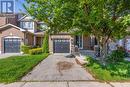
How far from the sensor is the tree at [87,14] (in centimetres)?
1670

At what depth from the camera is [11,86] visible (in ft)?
42.3

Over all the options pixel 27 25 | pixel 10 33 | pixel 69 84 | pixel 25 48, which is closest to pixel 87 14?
pixel 69 84

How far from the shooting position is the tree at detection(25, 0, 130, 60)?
16.7m

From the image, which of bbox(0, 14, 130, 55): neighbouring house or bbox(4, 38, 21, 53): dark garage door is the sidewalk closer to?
bbox(0, 14, 130, 55): neighbouring house

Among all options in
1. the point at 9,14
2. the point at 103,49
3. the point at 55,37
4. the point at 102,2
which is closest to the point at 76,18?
the point at 102,2

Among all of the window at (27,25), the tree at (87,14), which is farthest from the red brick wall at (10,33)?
the tree at (87,14)

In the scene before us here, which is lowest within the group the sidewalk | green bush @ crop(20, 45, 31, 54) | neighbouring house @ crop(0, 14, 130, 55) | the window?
the sidewalk

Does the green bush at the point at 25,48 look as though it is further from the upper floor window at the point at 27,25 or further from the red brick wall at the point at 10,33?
the upper floor window at the point at 27,25

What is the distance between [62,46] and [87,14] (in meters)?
26.0

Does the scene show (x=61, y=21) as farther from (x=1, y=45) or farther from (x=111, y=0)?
(x=1, y=45)

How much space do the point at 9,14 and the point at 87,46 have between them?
59.2 ft

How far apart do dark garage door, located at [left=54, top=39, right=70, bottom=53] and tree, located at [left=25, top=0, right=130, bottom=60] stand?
23.0m

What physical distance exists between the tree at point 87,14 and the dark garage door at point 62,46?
2296 cm

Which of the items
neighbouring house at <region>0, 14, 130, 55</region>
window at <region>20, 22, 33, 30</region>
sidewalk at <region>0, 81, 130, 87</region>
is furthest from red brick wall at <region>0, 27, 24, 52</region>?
sidewalk at <region>0, 81, 130, 87</region>
